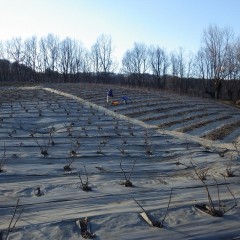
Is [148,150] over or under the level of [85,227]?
under

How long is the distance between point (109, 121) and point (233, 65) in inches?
1176

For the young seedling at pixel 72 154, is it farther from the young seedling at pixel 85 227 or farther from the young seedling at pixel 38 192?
the young seedling at pixel 85 227

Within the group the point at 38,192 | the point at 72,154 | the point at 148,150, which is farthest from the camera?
the point at 148,150

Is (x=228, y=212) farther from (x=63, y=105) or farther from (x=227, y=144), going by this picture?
(x=63, y=105)

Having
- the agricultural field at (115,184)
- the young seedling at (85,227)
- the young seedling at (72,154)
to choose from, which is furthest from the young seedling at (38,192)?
Answer: the young seedling at (72,154)

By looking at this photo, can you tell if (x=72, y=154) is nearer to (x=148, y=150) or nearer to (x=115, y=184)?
(x=148, y=150)

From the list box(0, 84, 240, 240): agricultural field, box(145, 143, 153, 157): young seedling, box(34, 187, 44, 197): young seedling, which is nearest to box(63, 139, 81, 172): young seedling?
box(0, 84, 240, 240): agricultural field

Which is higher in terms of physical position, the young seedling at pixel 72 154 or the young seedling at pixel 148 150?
the young seedling at pixel 72 154

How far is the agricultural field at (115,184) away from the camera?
3455mm

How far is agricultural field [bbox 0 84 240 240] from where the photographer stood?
3455mm

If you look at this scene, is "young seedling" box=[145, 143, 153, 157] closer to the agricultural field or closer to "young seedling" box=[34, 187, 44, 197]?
the agricultural field

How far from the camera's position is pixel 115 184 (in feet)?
16.2

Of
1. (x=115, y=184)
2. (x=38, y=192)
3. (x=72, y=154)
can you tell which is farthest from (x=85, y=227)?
(x=72, y=154)

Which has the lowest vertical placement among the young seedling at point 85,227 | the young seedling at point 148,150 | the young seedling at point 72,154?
the young seedling at point 148,150
